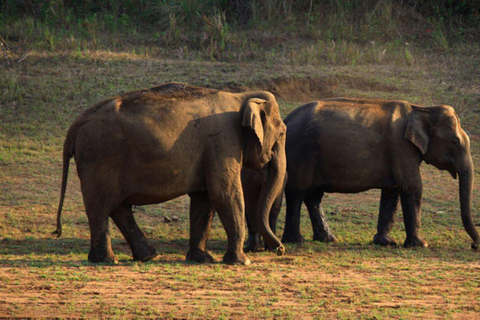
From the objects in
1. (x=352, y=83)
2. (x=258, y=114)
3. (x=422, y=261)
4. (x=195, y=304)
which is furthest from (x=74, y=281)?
(x=352, y=83)

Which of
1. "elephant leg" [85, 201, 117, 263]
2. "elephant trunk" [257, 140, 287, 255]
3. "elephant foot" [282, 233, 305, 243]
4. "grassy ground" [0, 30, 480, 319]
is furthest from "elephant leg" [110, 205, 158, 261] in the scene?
"elephant foot" [282, 233, 305, 243]

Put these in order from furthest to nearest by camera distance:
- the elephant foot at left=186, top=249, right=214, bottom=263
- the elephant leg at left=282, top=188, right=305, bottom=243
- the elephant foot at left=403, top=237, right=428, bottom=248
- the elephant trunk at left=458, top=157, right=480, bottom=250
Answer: the elephant leg at left=282, top=188, right=305, bottom=243, the elephant foot at left=403, top=237, right=428, bottom=248, the elephant trunk at left=458, top=157, right=480, bottom=250, the elephant foot at left=186, top=249, right=214, bottom=263

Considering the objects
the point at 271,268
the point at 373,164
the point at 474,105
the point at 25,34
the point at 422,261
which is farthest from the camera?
the point at 25,34

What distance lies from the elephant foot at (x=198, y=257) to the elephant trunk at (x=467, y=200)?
312 centimetres

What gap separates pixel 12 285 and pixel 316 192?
4507mm

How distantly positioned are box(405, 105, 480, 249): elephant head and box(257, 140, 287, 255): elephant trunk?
1.95 metres

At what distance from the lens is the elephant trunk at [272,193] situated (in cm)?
862

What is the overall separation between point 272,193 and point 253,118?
887 millimetres

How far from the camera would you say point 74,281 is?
716cm

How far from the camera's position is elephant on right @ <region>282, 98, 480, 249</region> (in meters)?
10.1

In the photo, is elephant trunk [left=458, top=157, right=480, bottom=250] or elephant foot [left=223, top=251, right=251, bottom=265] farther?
elephant trunk [left=458, top=157, right=480, bottom=250]

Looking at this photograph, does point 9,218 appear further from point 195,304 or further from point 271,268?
point 195,304

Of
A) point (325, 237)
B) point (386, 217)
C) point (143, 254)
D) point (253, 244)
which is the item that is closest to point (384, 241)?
point (386, 217)

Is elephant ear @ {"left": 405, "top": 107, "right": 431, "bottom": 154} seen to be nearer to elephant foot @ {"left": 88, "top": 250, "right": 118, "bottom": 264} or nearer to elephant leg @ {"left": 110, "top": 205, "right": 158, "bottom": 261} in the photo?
elephant leg @ {"left": 110, "top": 205, "right": 158, "bottom": 261}
